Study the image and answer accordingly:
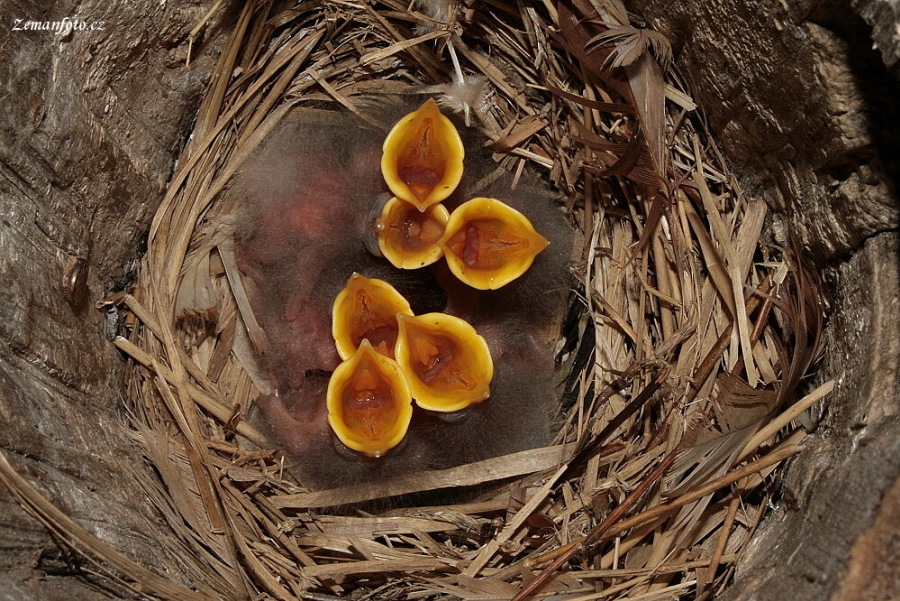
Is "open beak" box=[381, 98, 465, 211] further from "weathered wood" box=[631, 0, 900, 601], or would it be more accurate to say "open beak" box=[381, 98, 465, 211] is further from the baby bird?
"weathered wood" box=[631, 0, 900, 601]

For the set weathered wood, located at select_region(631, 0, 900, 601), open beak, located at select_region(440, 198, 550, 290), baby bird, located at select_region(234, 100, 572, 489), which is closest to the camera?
weathered wood, located at select_region(631, 0, 900, 601)

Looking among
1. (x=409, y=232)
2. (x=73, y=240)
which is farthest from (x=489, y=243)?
(x=73, y=240)

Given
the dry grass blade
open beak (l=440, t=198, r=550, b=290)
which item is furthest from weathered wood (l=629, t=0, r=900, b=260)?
the dry grass blade

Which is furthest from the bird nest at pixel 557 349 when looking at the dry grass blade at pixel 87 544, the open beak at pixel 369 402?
the open beak at pixel 369 402

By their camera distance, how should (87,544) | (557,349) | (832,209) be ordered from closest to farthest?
1. (87,544)
2. (832,209)
3. (557,349)

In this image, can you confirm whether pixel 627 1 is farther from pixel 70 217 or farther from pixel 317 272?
pixel 70 217

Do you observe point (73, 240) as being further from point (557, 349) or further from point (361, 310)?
point (557, 349)

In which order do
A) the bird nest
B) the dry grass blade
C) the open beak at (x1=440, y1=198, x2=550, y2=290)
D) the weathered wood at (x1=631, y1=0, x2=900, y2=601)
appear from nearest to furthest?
the weathered wood at (x1=631, y1=0, x2=900, y2=601), the dry grass blade, the bird nest, the open beak at (x1=440, y1=198, x2=550, y2=290)
